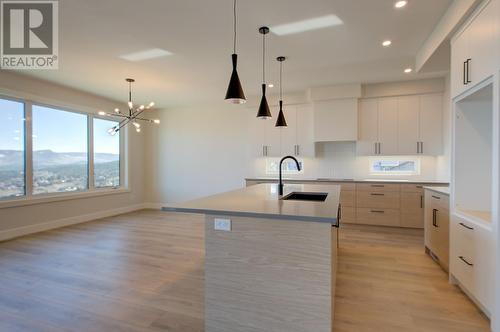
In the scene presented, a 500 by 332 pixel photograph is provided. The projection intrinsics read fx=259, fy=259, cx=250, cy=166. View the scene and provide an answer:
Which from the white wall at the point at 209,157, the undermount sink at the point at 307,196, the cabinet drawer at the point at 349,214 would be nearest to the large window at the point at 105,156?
the white wall at the point at 209,157

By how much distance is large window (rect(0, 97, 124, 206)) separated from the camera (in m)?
4.50

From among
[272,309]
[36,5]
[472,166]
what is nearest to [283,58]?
[472,166]

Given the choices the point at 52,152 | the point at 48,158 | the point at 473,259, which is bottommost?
the point at 473,259

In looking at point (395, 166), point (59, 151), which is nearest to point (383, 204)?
point (395, 166)

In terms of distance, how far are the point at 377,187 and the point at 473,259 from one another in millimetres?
2794

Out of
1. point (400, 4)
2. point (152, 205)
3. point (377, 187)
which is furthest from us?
point (152, 205)

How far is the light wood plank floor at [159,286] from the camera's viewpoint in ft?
6.82

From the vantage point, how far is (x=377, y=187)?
16.3 feet

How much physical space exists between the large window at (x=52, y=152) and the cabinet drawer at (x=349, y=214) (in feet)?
18.1

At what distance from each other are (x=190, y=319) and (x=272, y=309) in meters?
0.78

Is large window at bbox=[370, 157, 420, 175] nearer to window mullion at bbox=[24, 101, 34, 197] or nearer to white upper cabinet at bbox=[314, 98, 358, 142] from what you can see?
white upper cabinet at bbox=[314, 98, 358, 142]

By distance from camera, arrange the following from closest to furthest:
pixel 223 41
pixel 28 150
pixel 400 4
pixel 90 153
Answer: pixel 400 4, pixel 223 41, pixel 28 150, pixel 90 153

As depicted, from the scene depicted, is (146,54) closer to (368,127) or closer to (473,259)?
(368,127)

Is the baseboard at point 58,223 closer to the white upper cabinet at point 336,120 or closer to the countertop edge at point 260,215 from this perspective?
the countertop edge at point 260,215
